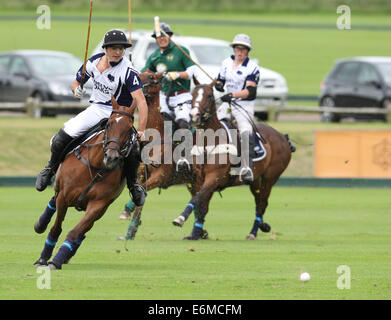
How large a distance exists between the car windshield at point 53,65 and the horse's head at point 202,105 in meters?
11.7

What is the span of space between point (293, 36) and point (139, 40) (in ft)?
69.4

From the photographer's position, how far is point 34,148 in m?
21.5

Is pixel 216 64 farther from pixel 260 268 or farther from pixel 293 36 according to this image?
pixel 293 36

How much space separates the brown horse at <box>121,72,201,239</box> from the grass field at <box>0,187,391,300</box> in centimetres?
60

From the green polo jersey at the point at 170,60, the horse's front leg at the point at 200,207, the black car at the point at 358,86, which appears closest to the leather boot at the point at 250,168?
the horse's front leg at the point at 200,207

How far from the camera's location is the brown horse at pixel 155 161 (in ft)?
43.4

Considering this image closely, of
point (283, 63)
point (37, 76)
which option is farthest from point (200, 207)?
point (283, 63)

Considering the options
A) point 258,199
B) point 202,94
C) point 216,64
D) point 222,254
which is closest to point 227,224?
point 258,199

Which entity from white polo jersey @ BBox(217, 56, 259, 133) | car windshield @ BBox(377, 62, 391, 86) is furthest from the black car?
white polo jersey @ BBox(217, 56, 259, 133)

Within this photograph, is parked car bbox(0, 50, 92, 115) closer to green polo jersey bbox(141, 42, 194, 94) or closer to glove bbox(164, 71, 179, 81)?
green polo jersey bbox(141, 42, 194, 94)

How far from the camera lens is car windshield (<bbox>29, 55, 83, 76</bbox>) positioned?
24703 millimetres

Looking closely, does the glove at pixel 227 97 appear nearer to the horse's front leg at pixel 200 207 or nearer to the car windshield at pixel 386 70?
the horse's front leg at pixel 200 207

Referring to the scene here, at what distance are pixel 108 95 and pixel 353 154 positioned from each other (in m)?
10.6

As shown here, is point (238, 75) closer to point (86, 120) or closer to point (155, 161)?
point (155, 161)
